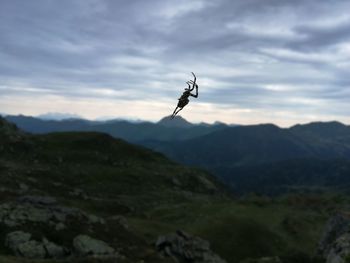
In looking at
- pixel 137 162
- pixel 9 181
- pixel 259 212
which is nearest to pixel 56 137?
pixel 137 162

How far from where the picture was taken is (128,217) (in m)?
74.0

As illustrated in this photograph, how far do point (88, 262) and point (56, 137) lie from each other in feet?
390

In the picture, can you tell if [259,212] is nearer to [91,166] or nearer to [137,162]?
[91,166]

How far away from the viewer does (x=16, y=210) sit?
51.2m

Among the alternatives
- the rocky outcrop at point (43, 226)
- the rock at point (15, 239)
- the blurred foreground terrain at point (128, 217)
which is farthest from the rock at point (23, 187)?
the rock at point (15, 239)

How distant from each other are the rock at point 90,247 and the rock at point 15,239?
15.3 feet

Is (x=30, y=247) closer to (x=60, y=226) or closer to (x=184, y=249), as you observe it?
(x=60, y=226)

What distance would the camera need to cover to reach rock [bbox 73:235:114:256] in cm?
4666

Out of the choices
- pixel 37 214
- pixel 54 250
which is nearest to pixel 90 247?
pixel 54 250

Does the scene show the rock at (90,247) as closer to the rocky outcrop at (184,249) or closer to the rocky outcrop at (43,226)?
the rocky outcrop at (43,226)

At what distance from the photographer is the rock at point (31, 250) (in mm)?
43969

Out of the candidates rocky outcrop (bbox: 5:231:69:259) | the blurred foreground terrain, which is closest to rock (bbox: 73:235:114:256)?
the blurred foreground terrain

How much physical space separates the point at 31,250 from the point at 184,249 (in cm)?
1796

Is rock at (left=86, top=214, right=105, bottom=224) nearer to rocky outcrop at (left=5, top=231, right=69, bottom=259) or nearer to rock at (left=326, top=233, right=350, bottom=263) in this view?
rocky outcrop at (left=5, top=231, right=69, bottom=259)
